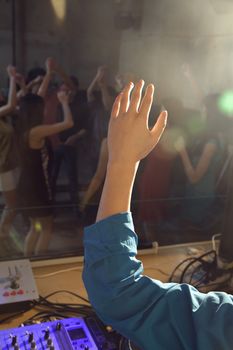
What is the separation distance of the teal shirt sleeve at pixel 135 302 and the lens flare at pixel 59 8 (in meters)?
0.65

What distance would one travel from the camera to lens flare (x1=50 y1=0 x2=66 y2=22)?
3.50ft

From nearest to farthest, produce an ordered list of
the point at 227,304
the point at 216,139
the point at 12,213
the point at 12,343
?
the point at 227,304 → the point at 12,343 → the point at 12,213 → the point at 216,139

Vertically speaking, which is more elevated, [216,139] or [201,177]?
[216,139]

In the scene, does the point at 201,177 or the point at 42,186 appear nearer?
the point at 42,186

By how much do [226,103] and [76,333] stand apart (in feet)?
2.88

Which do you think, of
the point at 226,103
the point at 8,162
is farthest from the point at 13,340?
the point at 226,103

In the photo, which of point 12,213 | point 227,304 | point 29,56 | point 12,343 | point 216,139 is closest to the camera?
point 227,304

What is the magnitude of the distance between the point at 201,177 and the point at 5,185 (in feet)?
2.17

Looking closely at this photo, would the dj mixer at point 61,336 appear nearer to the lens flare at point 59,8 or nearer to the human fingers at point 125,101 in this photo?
the human fingers at point 125,101

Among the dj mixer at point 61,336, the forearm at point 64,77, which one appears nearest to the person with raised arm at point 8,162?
the forearm at point 64,77

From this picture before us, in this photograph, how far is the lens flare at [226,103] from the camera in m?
1.37

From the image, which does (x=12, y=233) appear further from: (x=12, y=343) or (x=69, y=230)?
(x=12, y=343)

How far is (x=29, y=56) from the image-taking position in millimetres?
1078

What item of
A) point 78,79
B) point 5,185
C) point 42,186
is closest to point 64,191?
point 42,186
